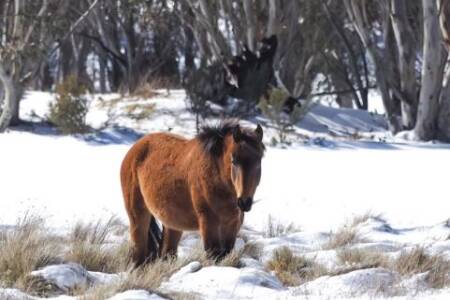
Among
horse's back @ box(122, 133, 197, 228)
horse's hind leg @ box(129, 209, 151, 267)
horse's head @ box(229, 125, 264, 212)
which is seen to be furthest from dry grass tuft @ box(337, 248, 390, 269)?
horse's hind leg @ box(129, 209, 151, 267)

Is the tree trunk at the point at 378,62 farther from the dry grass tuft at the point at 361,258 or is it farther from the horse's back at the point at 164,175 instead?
the horse's back at the point at 164,175

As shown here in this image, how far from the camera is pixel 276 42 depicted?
18391 millimetres

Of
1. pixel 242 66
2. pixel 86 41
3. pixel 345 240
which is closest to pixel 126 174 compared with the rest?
pixel 345 240

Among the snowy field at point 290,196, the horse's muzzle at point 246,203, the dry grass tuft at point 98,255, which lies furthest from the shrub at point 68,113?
the horse's muzzle at point 246,203

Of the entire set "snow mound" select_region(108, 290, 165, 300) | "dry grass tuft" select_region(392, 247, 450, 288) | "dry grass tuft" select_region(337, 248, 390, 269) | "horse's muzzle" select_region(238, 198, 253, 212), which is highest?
"horse's muzzle" select_region(238, 198, 253, 212)

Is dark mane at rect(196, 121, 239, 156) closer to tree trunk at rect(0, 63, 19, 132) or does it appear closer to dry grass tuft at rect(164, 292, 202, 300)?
dry grass tuft at rect(164, 292, 202, 300)

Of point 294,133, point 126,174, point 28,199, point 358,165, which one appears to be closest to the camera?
point 126,174

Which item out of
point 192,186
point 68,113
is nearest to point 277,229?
point 192,186

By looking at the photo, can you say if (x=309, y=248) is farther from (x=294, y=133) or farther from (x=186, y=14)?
(x=186, y=14)

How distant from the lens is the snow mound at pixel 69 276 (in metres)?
6.50

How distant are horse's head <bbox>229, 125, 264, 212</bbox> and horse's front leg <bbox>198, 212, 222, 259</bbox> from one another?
1.24ft

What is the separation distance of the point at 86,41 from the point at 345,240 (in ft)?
79.9

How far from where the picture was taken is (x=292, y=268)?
7582 mm

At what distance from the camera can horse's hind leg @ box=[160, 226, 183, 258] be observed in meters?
7.65
